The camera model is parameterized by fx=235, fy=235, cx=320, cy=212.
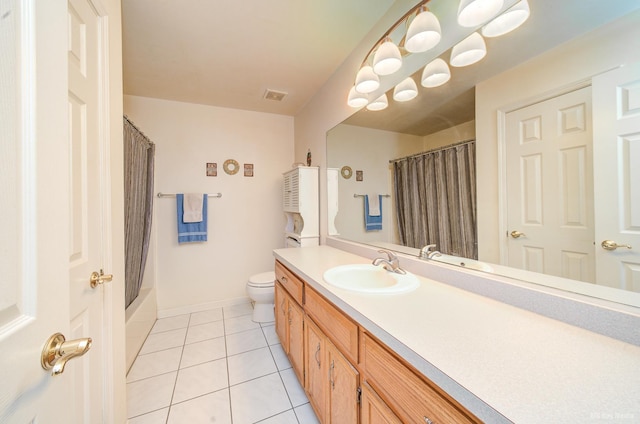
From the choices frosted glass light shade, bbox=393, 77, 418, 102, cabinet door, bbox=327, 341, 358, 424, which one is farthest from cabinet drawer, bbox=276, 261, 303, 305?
frosted glass light shade, bbox=393, 77, 418, 102

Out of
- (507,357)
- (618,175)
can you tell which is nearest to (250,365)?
(507,357)

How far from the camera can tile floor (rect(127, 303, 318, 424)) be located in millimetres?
1325

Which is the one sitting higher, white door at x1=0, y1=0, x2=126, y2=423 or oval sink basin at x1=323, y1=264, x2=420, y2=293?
white door at x1=0, y1=0, x2=126, y2=423

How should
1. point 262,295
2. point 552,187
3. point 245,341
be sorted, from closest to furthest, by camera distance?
point 552,187, point 245,341, point 262,295

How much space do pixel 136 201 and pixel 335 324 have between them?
6.24ft

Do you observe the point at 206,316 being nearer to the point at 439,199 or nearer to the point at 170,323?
the point at 170,323

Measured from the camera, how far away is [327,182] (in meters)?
2.21

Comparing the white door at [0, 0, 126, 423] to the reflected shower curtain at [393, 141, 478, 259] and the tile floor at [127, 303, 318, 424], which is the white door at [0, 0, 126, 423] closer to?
the tile floor at [127, 303, 318, 424]

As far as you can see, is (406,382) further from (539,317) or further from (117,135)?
(117,135)

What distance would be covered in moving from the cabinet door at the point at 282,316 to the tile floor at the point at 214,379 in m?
0.19

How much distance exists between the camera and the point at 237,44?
1728mm

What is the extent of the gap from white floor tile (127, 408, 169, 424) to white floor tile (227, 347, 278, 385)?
Answer: 1.22 ft

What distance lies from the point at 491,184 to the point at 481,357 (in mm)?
717

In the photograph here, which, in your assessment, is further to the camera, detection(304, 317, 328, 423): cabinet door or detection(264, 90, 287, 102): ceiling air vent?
detection(264, 90, 287, 102): ceiling air vent
